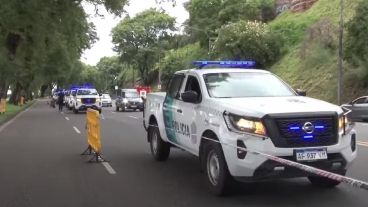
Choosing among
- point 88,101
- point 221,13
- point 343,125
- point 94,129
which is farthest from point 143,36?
point 343,125

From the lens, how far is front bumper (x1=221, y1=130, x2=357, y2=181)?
8164 mm

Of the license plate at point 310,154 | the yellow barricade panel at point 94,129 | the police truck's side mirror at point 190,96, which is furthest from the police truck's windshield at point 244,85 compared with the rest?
the yellow barricade panel at point 94,129

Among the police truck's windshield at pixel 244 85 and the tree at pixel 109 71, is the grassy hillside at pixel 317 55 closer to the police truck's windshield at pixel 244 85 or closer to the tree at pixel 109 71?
the police truck's windshield at pixel 244 85

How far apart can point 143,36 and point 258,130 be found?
298ft

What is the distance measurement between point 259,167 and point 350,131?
1.68 m

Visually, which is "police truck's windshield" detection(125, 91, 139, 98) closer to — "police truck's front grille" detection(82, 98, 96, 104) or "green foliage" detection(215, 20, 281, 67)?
"police truck's front grille" detection(82, 98, 96, 104)

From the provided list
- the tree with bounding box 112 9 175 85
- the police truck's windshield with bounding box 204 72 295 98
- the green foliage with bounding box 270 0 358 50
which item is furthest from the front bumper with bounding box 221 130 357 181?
the tree with bounding box 112 9 175 85

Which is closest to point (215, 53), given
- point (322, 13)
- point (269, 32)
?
point (269, 32)

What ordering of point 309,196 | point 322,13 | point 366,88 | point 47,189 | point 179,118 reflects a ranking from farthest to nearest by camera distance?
point 322,13 < point 366,88 < point 179,118 < point 47,189 < point 309,196

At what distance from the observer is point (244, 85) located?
10.1 metres

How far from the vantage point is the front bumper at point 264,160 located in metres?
8.16

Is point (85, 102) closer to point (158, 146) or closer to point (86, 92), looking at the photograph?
point (86, 92)

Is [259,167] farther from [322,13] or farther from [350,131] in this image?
[322,13]

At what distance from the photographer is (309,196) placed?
28.9 ft
